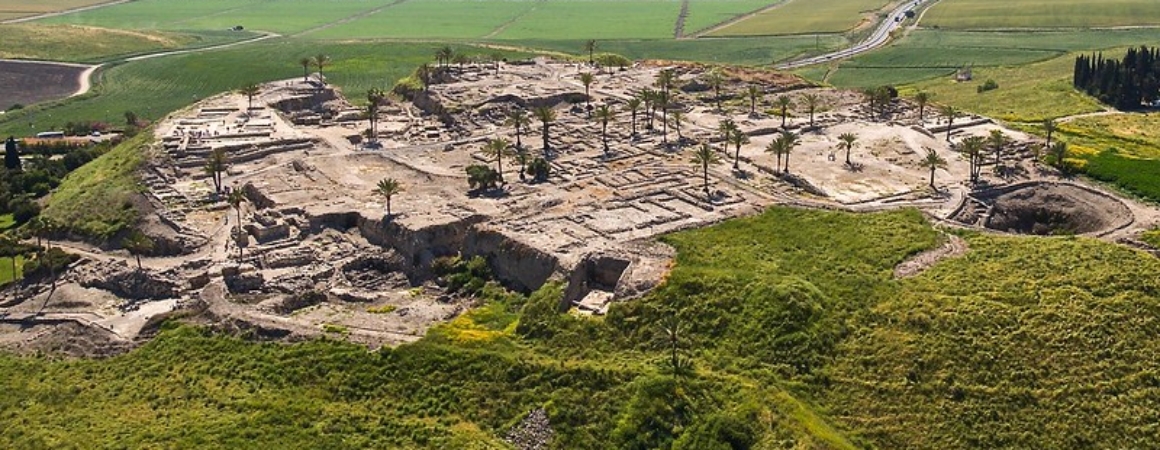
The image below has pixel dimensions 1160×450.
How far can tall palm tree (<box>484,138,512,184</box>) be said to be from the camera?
94688mm

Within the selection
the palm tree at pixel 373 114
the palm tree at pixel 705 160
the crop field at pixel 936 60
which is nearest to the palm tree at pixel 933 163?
the palm tree at pixel 705 160

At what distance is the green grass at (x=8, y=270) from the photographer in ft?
265

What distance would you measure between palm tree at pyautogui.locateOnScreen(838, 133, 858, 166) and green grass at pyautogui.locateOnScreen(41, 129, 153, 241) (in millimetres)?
68573

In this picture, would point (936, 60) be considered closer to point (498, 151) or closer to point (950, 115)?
point (950, 115)

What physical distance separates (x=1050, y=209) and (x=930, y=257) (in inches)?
868

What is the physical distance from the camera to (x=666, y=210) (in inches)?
3236

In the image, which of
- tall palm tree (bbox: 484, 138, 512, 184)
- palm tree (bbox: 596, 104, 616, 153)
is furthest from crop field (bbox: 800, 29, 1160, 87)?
tall palm tree (bbox: 484, 138, 512, 184)

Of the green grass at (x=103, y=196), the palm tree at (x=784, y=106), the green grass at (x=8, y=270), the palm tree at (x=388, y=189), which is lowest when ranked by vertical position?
the green grass at (x=8, y=270)

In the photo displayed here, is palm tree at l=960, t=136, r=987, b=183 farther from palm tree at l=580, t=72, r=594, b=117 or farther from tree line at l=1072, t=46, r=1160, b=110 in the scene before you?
tree line at l=1072, t=46, r=1160, b=110

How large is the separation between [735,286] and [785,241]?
11476 millimetres

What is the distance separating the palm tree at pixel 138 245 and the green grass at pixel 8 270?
8561mm

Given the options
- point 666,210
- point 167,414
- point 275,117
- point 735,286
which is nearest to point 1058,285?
point 735,286

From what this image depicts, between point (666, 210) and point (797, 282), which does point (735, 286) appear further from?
point (666, 210)

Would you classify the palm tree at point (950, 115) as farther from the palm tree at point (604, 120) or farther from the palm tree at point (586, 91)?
the palm tree at point (586, 91)
